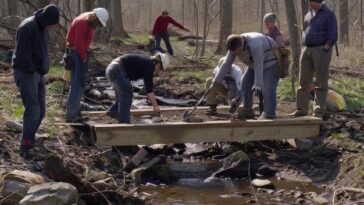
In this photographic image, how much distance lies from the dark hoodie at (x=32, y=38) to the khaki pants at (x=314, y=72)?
3.94 m

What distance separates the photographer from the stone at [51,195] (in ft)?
17.3

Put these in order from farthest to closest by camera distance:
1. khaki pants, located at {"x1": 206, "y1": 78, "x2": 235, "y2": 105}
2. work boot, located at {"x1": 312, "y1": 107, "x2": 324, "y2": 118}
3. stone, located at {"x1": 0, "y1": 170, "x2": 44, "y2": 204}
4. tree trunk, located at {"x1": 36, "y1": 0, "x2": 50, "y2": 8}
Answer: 1. tree trunk, located at {"x1": 36, "y1": 0, "x2": 50, "y2": 8}
2. khaki pants, located at {"x1": 206, "y1": 78, "x2": 235, "y2": 105}
3. work boot, located at {"x1": 312, "y1": 107, "x2": 324, "y2": 118}
4. stone, located at {"x1": 0, "y1": 170, "x2": 44, "y2": 204}

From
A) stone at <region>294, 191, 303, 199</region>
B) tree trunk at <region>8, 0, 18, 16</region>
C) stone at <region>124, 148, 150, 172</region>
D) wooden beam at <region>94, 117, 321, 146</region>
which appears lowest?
stone at <region>294, 191, 303, 199</region>

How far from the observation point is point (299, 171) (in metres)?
8.15

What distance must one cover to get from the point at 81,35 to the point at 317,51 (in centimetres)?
340

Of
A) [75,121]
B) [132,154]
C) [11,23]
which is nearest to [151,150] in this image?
A: [132,154]

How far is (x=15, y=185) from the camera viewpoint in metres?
5.52

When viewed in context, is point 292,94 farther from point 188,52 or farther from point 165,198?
point 188,52

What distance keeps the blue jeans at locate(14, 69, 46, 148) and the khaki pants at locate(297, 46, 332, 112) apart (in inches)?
158

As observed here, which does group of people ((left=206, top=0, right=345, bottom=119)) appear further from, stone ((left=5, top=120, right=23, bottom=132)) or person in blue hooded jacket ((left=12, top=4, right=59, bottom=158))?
stone ((left=5, top=120, right=23, bottom=132))

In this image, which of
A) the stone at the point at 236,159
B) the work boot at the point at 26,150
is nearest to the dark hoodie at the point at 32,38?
the work boot at the point at 26,150

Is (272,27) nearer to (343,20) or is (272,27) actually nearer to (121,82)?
(121,82)

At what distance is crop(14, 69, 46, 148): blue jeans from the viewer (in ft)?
22.3

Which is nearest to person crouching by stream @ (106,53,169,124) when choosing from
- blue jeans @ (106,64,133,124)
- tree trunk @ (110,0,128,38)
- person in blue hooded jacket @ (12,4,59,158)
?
blue jeans @ (106,64,133,124)
